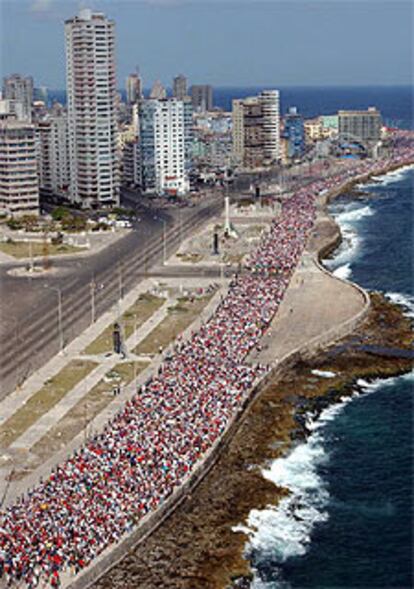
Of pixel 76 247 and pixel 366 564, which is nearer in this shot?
pixel 366 564

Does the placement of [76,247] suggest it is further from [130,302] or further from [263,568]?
[263,568]

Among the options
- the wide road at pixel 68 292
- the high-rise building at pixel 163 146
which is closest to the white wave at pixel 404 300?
the wide road at pixel 68 292

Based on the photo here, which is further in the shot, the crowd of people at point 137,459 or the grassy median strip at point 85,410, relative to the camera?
the grassy median strip at point 85,410

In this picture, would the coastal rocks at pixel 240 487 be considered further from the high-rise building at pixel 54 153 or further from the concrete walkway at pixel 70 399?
the high-rise building at pixel 54 153

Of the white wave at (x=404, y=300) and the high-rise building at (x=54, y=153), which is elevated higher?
the high-rise building at (x=54, y=153)

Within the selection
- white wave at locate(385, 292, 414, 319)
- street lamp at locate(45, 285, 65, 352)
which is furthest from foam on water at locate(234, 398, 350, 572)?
white wave at locate(385, 292, 414, 319)

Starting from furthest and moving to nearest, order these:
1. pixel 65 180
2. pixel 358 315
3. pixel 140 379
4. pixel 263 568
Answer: pixel 65 180, pixel 358 315, pixel 140 379, pixel 263 568

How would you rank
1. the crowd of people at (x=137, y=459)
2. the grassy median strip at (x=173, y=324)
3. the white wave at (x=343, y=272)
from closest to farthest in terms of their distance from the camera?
the crowd of people at (x=137, y=459) → the grassy median strip at (x=173, y=324) → the white wave at (x=343, y=272)

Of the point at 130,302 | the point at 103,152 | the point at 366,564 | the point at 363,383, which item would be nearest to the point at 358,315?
the point at 363,383

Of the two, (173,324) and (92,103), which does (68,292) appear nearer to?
(173,324)
